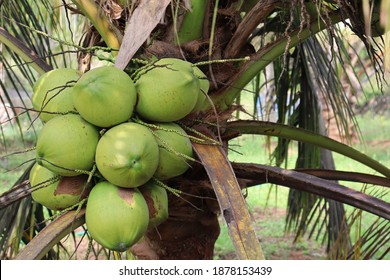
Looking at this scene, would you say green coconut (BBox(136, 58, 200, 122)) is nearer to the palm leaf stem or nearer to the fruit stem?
the fruit stem

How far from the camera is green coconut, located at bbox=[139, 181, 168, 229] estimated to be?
1.04m

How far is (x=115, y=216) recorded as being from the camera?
95 cm

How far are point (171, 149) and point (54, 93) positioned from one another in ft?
0.79

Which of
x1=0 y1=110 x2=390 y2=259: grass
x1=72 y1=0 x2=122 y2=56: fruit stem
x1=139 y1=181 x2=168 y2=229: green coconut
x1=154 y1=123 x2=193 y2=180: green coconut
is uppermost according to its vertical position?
x1=72 y1=0 x2=122 y2=56: fruit stem

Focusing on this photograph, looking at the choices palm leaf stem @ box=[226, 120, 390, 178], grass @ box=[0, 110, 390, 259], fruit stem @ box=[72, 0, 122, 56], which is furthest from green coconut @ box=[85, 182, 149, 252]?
grass @ box=[0, 110, 390, 259]

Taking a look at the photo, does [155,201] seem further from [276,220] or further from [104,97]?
[276,220]

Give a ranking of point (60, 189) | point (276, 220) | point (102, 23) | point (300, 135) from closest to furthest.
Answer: point (60, 189), point (102, 23), point (300, 135), point (276, 220)

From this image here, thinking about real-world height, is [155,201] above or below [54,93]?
below

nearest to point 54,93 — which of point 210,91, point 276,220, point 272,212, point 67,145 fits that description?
point 67,145

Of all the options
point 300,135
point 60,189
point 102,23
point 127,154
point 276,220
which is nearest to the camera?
point 127,154

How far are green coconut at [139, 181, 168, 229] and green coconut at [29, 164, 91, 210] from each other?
104 millimetres

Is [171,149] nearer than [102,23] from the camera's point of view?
Yes
